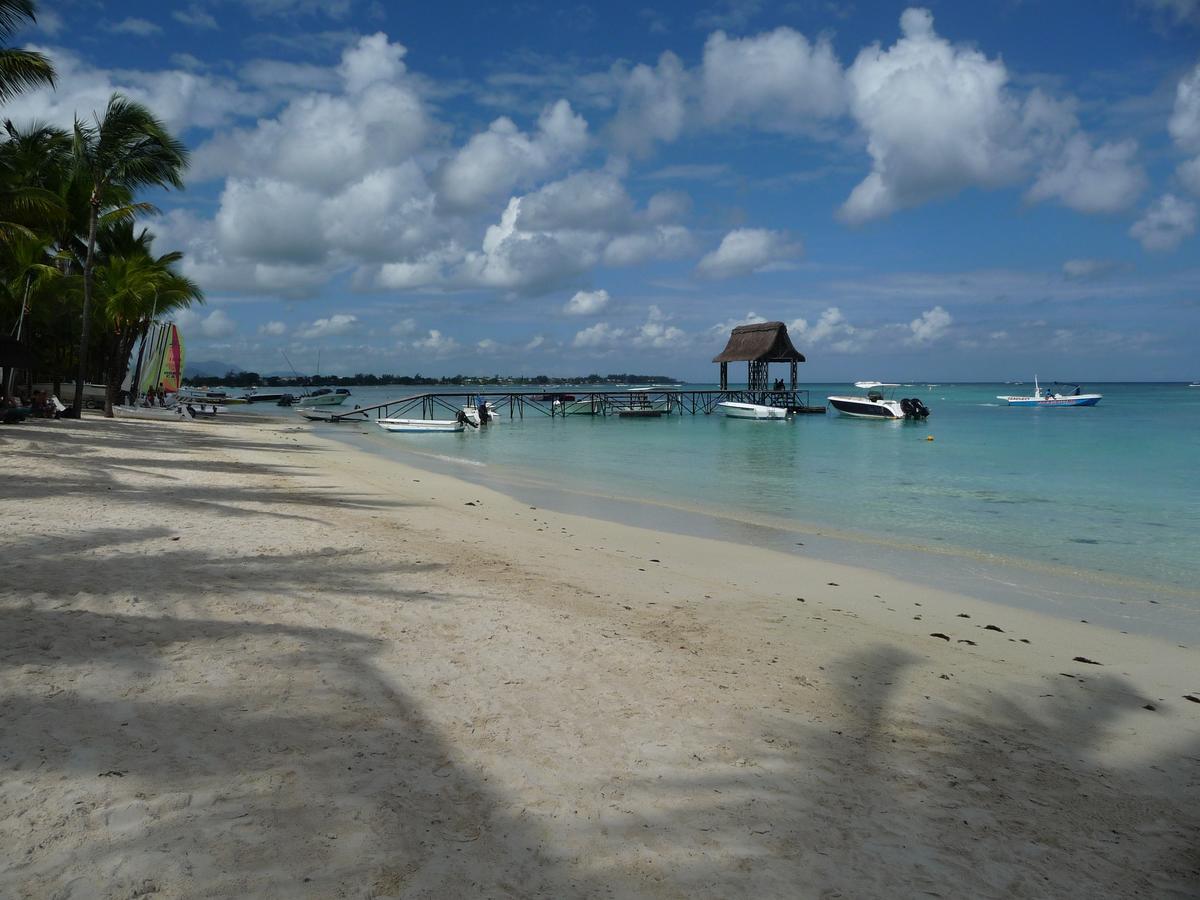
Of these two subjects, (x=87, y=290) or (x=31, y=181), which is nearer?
(x=87, y=290)

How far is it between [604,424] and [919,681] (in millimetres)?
45960

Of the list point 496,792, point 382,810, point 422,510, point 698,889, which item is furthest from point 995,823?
point 422,510

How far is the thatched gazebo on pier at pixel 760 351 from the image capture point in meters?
57.6

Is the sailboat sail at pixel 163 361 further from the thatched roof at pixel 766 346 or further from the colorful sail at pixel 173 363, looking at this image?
the thatched roof at pixel 766 346

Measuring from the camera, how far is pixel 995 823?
3.20m

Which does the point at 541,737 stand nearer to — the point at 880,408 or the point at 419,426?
the point at 419,426

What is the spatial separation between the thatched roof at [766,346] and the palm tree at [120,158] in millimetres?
42020

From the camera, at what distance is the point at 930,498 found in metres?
16.8

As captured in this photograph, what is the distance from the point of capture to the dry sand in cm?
271

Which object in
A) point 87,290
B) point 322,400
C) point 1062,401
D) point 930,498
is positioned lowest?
point 930,498

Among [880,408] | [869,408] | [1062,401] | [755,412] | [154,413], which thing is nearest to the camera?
[154,413]

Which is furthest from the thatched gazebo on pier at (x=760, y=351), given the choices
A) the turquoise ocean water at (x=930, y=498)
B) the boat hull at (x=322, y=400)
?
the boat hull at (x=322, y=400)

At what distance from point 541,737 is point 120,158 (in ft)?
89.7

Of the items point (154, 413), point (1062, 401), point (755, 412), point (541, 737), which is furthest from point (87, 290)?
point (1062, 401)
